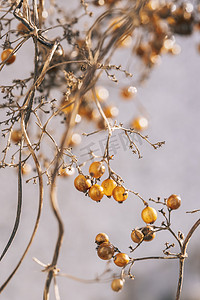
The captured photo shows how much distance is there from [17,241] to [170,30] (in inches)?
27.4

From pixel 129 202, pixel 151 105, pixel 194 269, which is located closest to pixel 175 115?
pixel 151 105

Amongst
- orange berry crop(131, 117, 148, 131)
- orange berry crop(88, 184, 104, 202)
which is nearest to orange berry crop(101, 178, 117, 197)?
orange berry crop(88, 184, 104, 202)

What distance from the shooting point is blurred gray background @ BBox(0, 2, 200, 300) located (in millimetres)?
893

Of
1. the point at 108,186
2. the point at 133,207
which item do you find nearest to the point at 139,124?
the point at 108,186

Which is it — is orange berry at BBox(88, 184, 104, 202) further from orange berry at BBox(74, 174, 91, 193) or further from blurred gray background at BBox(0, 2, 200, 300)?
blurred gray background at BBox(0, 2, 200, 300)

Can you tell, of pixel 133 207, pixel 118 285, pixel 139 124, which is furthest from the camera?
pixel 133 207

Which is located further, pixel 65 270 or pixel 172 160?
pixel 172 160

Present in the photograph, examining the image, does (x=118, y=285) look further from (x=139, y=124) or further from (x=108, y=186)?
(x=139, y=124)

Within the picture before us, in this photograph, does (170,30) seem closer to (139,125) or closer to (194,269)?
(139,125)

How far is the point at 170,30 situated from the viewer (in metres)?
0.45

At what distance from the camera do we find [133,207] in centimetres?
98

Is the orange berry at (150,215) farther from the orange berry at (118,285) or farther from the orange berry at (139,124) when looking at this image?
the orange berry at (139,124)

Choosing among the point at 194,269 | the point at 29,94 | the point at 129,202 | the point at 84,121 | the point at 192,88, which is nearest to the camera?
the point at 29,94

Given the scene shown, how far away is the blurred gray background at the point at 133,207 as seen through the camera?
0.89m
